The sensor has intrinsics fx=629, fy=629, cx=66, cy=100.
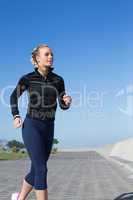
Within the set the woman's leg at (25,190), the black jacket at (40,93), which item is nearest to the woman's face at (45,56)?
the black jacket at (40,93)

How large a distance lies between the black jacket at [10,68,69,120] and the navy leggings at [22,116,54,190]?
3.6 inches

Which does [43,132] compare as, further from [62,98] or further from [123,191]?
[123,191]

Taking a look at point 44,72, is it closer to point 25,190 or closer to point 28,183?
point 28,183

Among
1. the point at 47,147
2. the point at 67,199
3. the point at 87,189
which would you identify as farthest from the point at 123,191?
the point at 47,147

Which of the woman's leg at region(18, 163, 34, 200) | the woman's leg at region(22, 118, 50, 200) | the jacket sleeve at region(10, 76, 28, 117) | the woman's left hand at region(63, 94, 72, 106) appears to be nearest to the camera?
the woman's leg at region(22, 118, 50, 200)

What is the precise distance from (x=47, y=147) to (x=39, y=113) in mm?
390

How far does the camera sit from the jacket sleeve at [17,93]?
7129 millimetres

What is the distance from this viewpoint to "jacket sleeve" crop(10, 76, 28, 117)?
7.13 meters

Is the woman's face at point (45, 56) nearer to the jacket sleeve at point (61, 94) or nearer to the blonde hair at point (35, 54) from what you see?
the blonde hair at point (35, 54)

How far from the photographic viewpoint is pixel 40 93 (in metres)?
7.05

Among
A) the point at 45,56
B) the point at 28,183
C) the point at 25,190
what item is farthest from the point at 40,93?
the point at 25,190

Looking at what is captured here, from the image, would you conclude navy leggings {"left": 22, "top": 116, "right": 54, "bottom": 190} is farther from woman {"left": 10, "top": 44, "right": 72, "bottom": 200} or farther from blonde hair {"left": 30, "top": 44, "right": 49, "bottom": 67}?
blonde hair {"left": 30, "top": 44, "right": 49, "bottom": 67}

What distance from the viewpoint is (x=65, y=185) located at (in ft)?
43.7

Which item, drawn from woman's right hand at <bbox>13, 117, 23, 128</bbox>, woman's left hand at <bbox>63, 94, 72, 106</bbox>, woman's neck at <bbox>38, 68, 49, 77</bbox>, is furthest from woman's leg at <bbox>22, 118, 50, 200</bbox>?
woman's neck at <bbox>38, 68, 49, 77</bbox>
